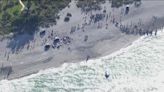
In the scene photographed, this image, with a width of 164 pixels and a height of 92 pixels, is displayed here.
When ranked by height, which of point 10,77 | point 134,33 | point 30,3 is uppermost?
point 30,3

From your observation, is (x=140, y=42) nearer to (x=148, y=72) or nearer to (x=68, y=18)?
(x=148, y=72)

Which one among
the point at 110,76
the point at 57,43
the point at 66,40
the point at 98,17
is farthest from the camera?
the point at 98,17

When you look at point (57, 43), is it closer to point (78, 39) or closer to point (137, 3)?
point (78, 39)

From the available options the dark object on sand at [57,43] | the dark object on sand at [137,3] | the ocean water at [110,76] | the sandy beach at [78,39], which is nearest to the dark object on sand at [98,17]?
the sandy beach at [78,39]

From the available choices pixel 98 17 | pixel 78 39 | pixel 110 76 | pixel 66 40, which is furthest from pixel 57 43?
pixel 110 76

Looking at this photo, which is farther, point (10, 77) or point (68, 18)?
point (68, 18)

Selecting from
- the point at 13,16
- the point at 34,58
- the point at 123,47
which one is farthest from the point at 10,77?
the point at 123,47

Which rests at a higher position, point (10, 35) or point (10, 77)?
point (10, 35)
